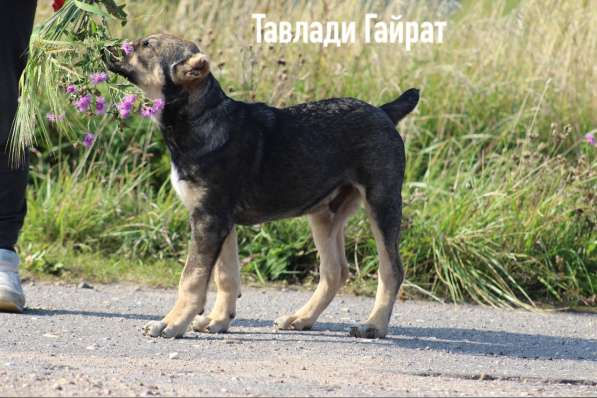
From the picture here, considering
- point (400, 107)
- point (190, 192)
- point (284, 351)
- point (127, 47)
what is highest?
point (127, 47)

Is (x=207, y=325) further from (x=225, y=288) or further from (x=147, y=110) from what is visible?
(x=147, y=110)

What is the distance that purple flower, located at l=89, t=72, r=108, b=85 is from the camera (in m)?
5.37

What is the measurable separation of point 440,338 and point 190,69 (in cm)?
200

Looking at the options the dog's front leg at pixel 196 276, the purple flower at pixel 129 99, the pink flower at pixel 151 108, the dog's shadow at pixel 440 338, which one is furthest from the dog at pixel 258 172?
the purple flower at pixel 129 99

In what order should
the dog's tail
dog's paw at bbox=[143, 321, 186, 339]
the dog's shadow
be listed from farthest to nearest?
1. the dog's tail
2. the dog's shadow
3. dog's paw at bbox=[143, 321, 186, 339]

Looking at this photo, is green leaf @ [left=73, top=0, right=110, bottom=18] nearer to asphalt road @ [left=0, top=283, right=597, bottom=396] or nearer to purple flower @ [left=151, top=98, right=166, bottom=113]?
purple flower @ [left=151, top=98, right=166, bottom=113]

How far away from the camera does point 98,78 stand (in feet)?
17.6

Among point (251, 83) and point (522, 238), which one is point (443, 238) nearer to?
point (522, 238)

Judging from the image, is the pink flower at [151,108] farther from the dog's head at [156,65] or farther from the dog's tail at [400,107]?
the dog's tail at [400,107]

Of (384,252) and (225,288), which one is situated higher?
(384,252)

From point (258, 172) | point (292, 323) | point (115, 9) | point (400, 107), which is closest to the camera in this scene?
point (115, 9)

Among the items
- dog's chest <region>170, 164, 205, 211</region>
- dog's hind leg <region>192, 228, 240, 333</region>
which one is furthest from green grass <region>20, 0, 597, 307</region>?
dog's chest <region>170, 164, 205, 211</region>

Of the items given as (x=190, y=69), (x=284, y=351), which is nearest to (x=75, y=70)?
(x=190, y=69)

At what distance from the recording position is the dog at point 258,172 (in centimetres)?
573
